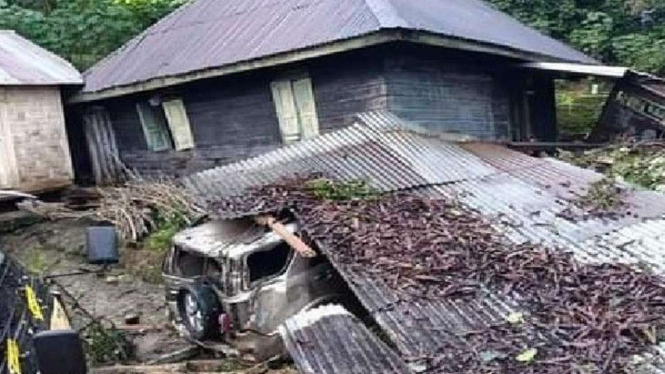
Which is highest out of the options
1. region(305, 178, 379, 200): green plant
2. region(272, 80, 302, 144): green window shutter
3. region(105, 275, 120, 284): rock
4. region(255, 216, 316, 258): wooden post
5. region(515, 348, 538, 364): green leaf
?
region(272, 80, 302, 144): green window shutter

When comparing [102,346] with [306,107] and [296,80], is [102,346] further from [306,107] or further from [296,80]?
[296,80]

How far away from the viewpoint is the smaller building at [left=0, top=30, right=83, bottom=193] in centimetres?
1477

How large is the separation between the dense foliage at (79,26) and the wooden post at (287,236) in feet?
46.3

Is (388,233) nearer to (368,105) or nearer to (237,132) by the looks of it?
(368,105)

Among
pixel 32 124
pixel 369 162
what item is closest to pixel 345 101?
pixel 369 162

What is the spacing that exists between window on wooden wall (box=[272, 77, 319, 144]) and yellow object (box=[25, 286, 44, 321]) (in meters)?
7.72

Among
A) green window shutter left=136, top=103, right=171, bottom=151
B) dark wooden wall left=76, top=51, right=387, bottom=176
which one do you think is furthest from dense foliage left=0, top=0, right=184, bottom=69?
green window shutter left=136, top=103, right=171, bottom=151

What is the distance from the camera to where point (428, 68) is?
1291 centimetres

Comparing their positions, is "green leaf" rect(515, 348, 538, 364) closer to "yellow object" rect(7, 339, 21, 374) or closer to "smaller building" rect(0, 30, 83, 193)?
"yellow object" rect(7, 339, 21, 374)

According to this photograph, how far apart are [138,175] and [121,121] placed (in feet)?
4.10

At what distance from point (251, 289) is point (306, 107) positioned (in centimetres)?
518

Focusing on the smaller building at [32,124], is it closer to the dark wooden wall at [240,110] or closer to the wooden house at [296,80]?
the wooden house at [296,80]

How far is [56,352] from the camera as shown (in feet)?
12.6

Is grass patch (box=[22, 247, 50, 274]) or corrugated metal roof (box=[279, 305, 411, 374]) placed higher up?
corrugated metal roof (box=[279, 305, 411, 374])
